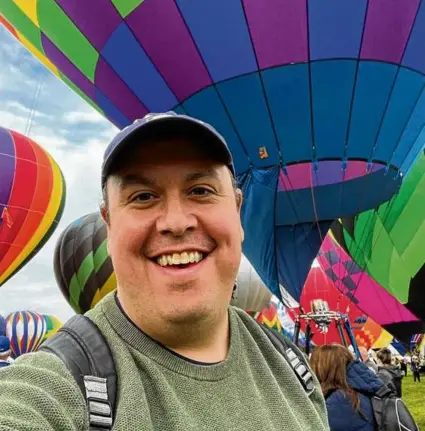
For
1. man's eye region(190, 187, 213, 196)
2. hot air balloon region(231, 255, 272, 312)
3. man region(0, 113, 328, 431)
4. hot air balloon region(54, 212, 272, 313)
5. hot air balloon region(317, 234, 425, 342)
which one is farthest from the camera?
hot air balloon region(231, 255, 272, 312)

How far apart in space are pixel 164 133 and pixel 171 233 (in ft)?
0.65

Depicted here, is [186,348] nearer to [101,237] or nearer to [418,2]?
[418,2]

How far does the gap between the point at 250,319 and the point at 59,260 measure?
13183 millimetres

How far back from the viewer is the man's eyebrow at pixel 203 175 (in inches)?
39.6

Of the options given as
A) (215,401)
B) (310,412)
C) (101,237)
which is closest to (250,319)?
(310,412)

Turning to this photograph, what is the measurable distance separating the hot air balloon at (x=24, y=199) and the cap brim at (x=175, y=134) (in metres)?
12.1

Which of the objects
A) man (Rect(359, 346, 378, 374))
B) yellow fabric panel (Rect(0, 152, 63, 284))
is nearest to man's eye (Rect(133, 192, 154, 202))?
man (Rect(359, 346, 378, 374))

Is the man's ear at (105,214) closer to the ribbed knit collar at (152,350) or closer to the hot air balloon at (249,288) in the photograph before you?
the ribbed knit collar at (152,350)

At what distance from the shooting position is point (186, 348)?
981 millimetres

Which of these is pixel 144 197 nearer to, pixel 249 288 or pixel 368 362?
pixel 368 362

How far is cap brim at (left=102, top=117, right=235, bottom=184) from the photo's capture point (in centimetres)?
99

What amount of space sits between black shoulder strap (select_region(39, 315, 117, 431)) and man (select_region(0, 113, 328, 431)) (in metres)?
0.02

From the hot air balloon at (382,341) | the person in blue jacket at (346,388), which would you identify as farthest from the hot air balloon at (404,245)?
the hot air balloon at (382,341)

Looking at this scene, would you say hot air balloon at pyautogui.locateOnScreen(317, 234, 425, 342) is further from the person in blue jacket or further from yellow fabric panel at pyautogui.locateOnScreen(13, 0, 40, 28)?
the person in blue jacket
